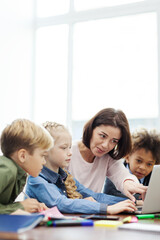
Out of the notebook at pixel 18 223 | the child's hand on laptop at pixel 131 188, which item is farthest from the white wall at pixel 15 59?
the notebook at pixel 18 223

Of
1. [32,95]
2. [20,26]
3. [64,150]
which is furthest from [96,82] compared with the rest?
[64,150]

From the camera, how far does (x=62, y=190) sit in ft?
5.35

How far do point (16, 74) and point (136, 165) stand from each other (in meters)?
2.47

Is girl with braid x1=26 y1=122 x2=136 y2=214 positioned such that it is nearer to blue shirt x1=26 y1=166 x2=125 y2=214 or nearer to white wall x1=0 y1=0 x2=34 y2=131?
blue shirt x1=26 y1=166 x2=125 y2=214

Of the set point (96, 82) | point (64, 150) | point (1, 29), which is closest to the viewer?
point (64, 150)

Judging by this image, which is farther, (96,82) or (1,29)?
(96,82)

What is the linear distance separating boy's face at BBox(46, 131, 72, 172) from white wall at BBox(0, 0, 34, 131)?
236cm

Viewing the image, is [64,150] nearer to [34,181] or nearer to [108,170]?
[34,181]

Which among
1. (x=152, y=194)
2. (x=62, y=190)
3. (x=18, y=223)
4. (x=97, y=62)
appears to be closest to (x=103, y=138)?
(x=62, y=190)

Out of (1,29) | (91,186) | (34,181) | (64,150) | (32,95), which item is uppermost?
(1,29)

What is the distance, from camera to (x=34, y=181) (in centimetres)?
143

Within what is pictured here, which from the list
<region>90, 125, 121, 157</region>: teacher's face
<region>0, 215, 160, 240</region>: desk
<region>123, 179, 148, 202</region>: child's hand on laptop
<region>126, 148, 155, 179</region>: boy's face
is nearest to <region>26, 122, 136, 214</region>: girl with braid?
<region>123, 179, 148, 202</region>: child's hand on laptop

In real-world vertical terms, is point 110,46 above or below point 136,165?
above

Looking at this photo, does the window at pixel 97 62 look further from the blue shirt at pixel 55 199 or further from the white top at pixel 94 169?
the blue shirt at pixel 55 199
